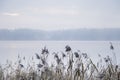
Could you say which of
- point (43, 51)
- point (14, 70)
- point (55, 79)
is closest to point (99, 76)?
point (43, 51)

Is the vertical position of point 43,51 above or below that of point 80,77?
above

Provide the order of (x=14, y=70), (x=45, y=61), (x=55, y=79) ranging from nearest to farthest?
(x=45, y=61) < (x=55, y=79) < (x=14, y=70)

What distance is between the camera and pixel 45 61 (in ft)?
13.1

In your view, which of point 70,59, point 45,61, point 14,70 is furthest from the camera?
point 14,70

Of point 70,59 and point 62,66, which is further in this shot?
point 62,66

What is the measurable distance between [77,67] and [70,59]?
142mm

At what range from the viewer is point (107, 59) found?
14.9 feet

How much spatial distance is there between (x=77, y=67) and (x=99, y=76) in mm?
784

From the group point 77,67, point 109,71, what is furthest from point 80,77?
point 109,71

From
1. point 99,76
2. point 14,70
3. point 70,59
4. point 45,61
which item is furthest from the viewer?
point 14,70

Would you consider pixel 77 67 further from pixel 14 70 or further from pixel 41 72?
pixel 14 70

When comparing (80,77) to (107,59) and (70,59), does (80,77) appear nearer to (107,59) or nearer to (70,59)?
(70,59)

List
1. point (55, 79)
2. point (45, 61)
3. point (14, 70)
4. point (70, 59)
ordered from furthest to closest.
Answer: point (14, 70) < point (55, 79) < point (45, 61) < point (70, 59)

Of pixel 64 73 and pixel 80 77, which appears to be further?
pixel 64 73
